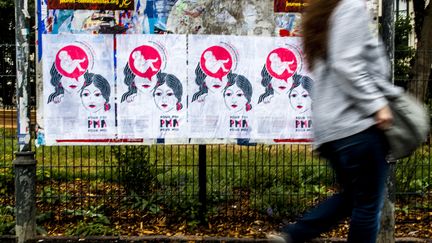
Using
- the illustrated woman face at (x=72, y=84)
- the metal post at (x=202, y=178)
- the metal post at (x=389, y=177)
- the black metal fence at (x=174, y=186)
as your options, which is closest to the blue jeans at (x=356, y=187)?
the metal post at (x=389, y=177)

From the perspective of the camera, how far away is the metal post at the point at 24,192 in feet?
16.9

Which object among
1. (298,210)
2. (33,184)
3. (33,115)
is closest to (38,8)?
(33,115)

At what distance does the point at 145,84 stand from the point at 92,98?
51 cm

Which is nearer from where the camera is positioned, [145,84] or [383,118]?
[383,118]

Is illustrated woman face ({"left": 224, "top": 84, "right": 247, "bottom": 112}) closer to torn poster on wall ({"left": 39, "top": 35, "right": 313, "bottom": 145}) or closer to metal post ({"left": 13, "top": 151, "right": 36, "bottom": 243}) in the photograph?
torn poster on wall ({"left": 39, "top": 35, "right": 313, "bottom": 145})

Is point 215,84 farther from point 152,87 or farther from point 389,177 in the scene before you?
point 389,177

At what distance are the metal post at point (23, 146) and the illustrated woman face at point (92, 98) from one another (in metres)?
0.50

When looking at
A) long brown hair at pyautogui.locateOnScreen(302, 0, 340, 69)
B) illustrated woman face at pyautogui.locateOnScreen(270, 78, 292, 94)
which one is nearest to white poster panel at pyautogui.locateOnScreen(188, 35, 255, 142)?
illustrated woman face at pyautogui.locateOnScreen(270, 78, 292, 94)

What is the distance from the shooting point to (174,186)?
21.0ft

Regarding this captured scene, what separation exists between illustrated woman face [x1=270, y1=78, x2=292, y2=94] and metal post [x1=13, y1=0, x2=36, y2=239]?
2.27 meters

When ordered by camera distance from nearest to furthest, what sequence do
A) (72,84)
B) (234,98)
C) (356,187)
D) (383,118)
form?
(383,118)
(356,187)
(72,84)
(234,98)

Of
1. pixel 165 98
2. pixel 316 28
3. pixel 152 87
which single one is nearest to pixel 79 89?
pixel 152 87

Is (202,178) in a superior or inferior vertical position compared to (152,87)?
inferior

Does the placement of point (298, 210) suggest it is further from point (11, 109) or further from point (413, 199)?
point (11, 109)
